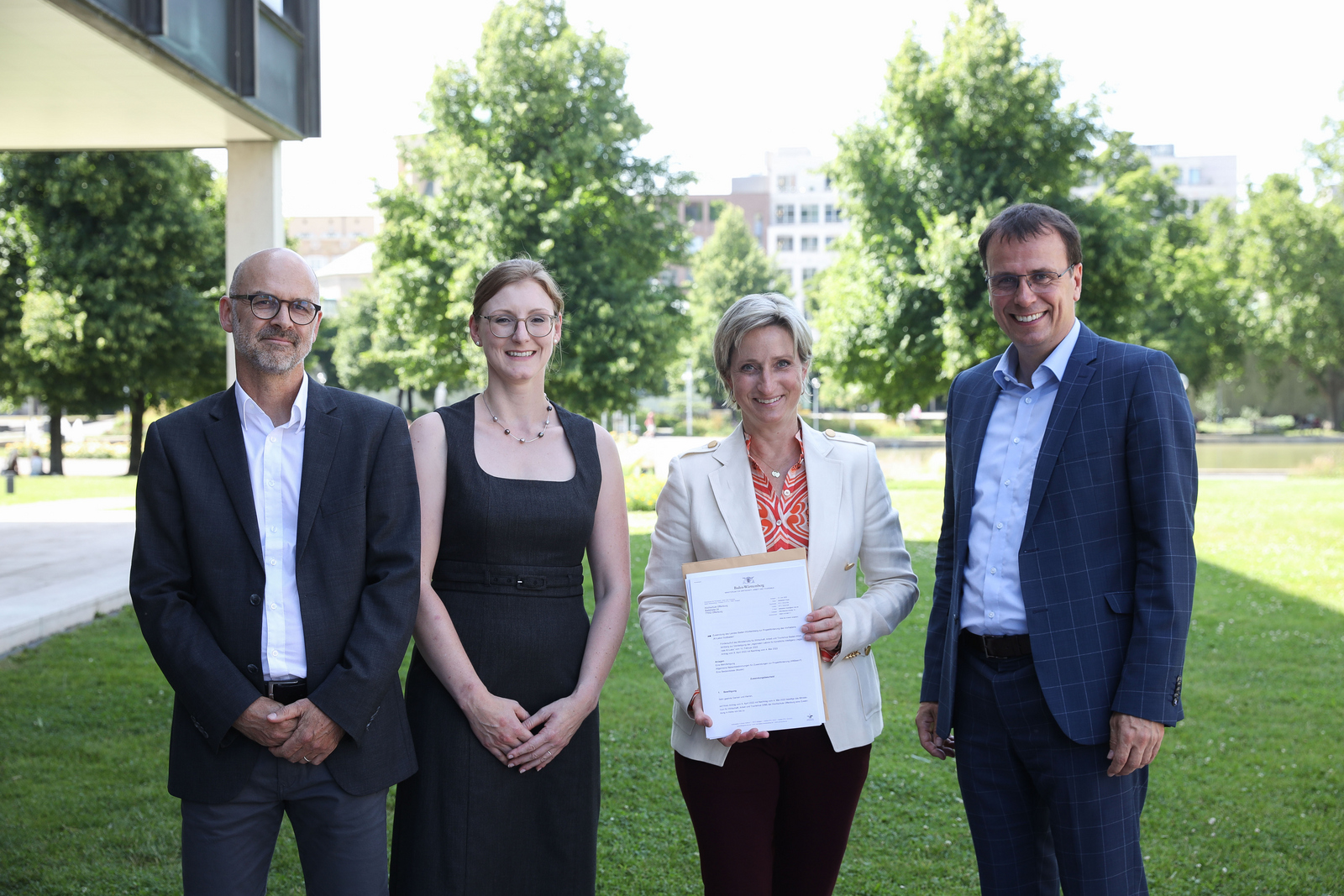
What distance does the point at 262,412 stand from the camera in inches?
118

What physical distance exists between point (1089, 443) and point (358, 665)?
7.35ft

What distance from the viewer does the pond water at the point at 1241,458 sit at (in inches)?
1156

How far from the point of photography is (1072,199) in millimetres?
26578

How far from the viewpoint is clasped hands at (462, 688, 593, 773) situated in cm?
310

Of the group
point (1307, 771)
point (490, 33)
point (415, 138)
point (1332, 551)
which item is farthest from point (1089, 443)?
point (415, 138)

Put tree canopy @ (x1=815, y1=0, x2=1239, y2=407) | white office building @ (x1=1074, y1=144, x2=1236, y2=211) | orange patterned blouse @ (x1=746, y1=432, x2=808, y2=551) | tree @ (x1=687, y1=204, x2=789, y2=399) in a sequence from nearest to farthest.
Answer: orange patterned blouse @ (x1=746, y1=432, x2=808, y2=551) < tree canopy @ (x1=815, y1=0, x2=1239, y2=407) < tree @ (x1=687, y1=204, x2=789, y2=399) < white office building @ (x1=1074, y1=144, x2=1236, y2=211)

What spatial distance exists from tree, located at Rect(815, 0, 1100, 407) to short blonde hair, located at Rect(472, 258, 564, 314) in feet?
76.5

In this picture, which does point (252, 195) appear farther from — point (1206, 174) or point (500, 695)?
point (1206, 174)

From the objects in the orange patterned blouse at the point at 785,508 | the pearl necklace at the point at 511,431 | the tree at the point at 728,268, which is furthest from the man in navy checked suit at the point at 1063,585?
the tree at the point at 728,268

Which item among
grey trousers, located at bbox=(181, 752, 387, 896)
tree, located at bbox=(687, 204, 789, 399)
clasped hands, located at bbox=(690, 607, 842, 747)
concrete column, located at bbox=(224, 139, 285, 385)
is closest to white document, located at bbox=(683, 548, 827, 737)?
clasped hands, located at bbox=(690, 607, 842, 747)

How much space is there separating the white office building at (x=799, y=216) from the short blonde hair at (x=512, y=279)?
94.9 m

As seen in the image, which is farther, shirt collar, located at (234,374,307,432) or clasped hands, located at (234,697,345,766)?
shirt collar, located at (234,374,307,432)

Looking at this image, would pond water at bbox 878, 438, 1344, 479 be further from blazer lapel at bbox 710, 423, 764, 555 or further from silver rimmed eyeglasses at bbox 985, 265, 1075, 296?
silver rimmed eyeglasses at bbox 985, 265, 1075, 296

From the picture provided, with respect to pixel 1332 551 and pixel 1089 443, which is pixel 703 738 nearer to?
pixel 1089 443
